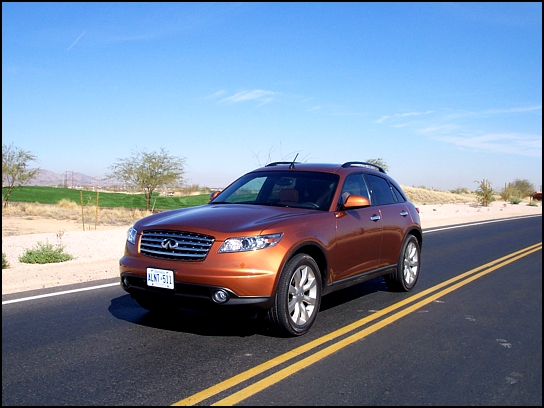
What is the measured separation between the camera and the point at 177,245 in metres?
5.81

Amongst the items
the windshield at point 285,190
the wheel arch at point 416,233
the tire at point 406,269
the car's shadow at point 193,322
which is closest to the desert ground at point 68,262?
the car's shadow at point 193,322

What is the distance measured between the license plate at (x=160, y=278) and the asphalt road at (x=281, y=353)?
1.90ft

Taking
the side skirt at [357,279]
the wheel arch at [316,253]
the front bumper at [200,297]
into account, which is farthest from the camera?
the side skirt at [357,279]

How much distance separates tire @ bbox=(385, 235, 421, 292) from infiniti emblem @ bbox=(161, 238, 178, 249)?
12.8ft

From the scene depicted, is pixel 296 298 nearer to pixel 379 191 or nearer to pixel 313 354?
pixel 313 354

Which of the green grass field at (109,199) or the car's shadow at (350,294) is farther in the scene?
the green grass field at (109,199)

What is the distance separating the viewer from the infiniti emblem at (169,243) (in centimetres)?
582

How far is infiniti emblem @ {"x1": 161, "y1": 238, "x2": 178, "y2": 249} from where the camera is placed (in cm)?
582

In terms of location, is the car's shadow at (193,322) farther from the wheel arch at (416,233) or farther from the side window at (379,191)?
the wheel arch at (416,233)

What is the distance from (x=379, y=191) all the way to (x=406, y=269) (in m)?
1.35

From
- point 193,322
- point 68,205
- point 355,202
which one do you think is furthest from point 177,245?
point 68,205

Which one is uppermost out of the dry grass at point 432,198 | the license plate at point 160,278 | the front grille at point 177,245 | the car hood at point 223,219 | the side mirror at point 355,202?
the side mirror at point 355,202

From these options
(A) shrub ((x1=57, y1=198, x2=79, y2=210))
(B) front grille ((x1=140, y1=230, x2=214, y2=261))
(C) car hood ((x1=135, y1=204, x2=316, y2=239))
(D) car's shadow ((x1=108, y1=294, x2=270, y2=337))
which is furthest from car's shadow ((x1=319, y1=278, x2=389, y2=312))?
(A) shrub ((x1=57, y1=198, x2=79, y2=210))

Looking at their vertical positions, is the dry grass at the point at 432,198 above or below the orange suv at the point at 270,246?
below
